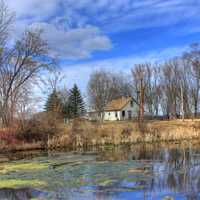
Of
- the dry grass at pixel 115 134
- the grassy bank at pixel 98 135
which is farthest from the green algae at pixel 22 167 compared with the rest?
the dry grass at pixel 115 134

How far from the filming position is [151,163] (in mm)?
18281

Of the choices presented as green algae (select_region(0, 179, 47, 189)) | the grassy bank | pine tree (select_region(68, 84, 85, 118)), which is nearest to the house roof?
pine tree (select_region(68, 84, 85, 118))

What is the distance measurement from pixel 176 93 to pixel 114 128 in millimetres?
32923

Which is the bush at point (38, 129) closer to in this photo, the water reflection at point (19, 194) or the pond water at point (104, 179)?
the pond water at point (104, 179)

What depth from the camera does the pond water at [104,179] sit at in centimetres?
1098

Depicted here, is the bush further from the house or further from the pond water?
the house

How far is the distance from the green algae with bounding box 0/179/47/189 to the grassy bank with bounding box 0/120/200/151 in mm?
13716

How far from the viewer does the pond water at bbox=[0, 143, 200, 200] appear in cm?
1098

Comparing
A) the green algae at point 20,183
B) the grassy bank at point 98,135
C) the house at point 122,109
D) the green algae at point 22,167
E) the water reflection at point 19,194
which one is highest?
the house at point 122,109

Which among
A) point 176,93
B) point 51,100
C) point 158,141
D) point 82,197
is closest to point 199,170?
point 82,197

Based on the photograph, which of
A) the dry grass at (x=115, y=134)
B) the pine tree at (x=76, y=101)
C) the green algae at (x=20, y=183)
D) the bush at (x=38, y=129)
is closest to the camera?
the green algae at (x=20, y=183)

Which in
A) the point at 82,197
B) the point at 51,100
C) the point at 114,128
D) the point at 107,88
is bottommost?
the point at 82,197

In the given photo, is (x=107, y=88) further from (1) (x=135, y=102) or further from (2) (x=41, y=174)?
(2) (x=41, y=174)

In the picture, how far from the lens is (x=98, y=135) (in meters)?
31.2
